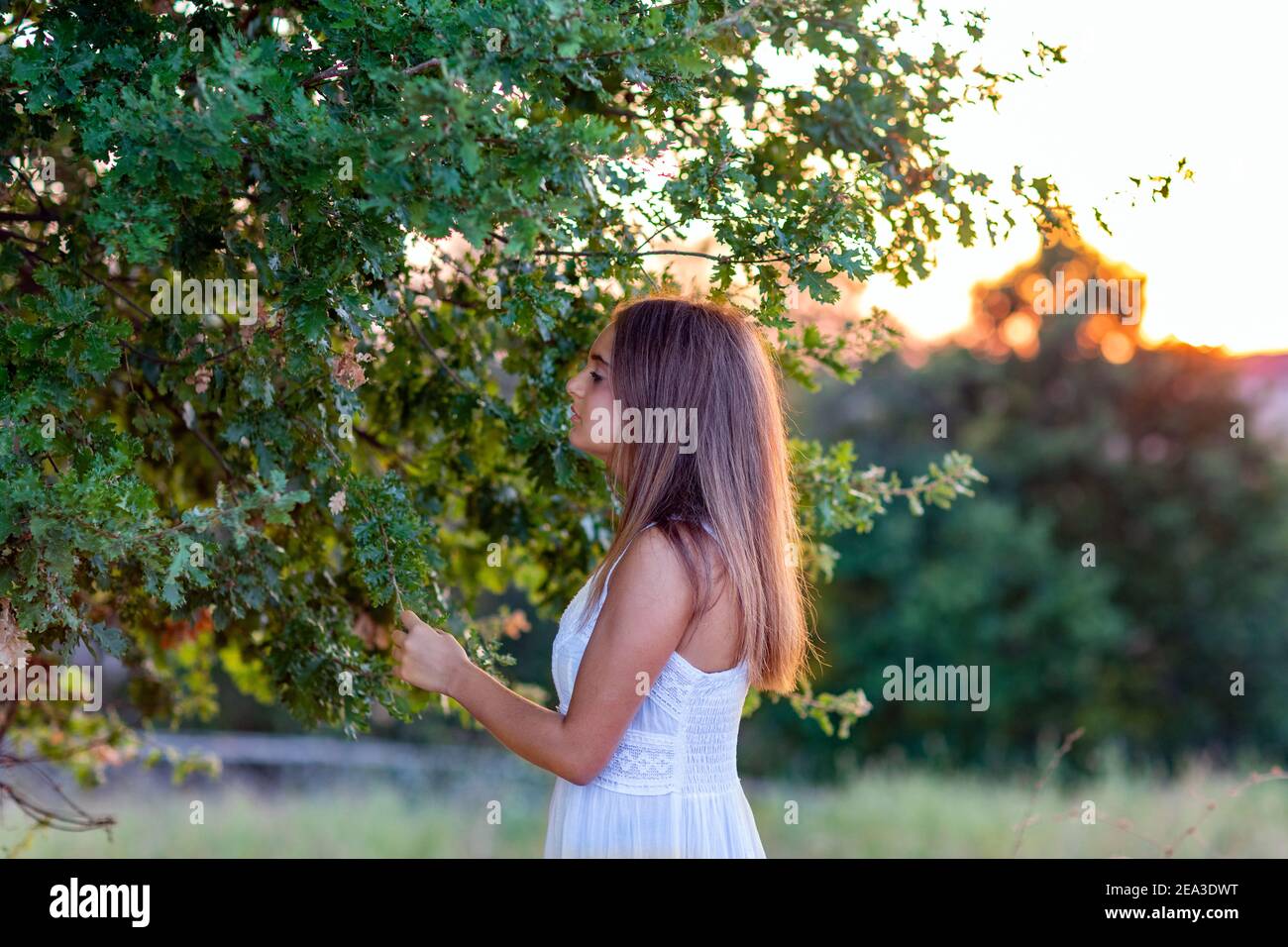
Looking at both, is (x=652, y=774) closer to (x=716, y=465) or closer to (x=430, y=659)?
(x=430, y=659)

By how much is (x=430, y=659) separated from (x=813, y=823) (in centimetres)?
846

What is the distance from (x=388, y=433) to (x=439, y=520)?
297 mm

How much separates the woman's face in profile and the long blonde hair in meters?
0.02

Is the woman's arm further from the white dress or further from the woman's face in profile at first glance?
the woman's face in profile

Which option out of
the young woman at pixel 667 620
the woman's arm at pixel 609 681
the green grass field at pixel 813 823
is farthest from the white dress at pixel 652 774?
the green grass field at pixel 813 823

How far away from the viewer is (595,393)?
2469 millimetres

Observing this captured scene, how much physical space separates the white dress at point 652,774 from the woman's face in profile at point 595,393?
30 cm

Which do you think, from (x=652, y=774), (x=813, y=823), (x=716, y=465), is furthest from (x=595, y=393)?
(x=813, y=823)

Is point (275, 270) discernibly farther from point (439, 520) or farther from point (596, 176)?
point (439, 520)

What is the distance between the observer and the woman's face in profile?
96.7 inches

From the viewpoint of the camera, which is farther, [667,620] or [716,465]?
[716,465]

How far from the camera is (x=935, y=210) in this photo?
9.45 ft
